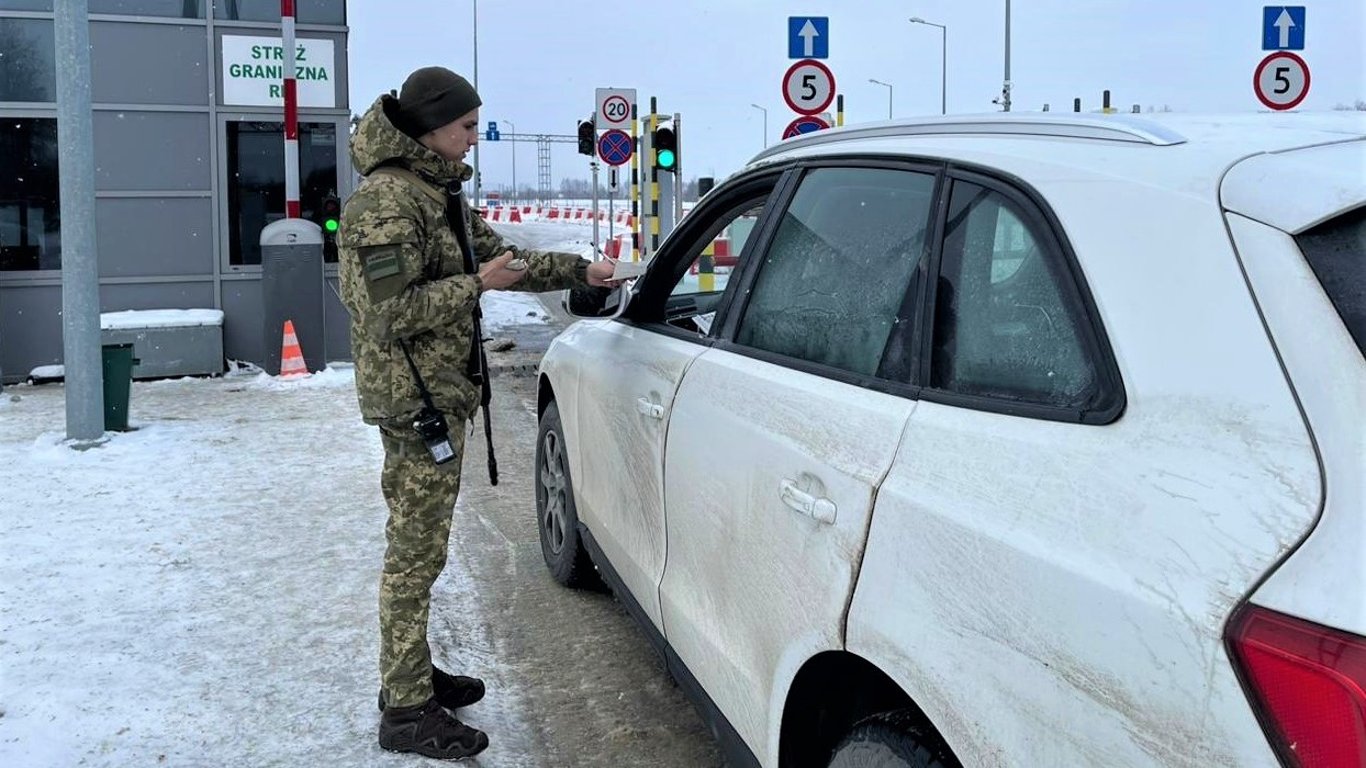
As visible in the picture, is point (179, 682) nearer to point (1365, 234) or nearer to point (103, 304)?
point (1365, 234)

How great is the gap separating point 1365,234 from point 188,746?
10.5 feet

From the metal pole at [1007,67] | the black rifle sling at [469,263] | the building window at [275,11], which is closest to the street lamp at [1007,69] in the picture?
the metal pole at [1007,67]

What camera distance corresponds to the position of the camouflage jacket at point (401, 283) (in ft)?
9.89

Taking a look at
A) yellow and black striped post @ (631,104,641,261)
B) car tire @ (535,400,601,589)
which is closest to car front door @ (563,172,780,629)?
car tire @ (535,400,601,589)

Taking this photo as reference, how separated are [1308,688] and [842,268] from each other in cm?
146

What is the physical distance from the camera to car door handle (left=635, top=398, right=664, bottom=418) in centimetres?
308

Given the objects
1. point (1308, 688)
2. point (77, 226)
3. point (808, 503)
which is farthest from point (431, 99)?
point (77, 226)

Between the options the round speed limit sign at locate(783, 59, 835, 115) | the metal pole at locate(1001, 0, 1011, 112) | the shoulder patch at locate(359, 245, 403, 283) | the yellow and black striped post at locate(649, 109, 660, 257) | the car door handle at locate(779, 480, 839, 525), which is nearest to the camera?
the car door handle at locate(779, 480, 839, 525)

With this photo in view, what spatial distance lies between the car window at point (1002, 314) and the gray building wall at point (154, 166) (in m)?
9.20

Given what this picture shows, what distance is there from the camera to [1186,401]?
1.50 m

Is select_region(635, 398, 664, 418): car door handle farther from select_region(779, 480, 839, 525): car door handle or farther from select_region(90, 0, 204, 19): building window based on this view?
select_region(90, 0, 204, 19): building window

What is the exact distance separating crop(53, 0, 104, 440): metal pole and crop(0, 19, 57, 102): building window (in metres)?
2.98

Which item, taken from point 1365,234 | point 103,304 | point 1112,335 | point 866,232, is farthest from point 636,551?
point 103,304

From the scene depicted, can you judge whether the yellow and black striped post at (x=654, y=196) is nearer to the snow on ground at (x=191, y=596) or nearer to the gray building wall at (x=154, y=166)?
the gray building wall at (x=154, y=166)
